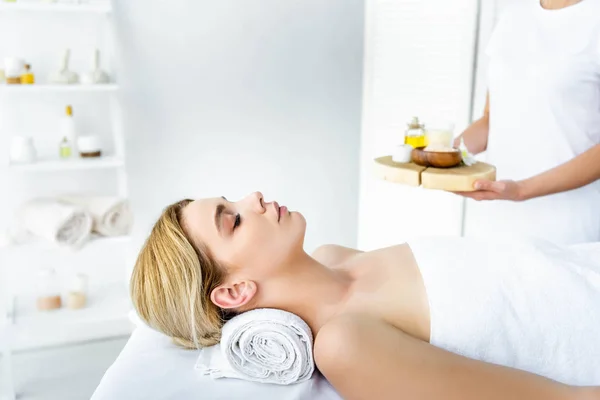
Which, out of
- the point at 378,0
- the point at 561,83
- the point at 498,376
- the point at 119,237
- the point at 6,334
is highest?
the point at 378,0

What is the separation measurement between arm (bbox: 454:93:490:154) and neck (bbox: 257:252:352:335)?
862 mm

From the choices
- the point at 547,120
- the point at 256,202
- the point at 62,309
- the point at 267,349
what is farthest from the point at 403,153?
the point at 62,309

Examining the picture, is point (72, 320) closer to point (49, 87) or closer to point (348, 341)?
point (49, 87)

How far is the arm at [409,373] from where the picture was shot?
39.4 inches

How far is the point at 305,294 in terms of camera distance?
4.22 ft

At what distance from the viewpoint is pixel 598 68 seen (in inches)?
61.4

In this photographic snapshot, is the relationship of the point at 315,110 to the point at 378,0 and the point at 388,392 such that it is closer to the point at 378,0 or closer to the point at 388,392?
the point at 378,0

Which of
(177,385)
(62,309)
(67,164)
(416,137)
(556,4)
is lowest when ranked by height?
(62,309)

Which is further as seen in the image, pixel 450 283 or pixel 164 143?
pixel 164 143

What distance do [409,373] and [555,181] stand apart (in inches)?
32.4

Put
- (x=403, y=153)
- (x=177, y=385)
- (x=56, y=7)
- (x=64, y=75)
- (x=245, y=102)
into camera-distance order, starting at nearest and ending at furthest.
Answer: (x=177, y=385) < (x=403, y=153) < (x=56, y=7) < (x=64, y=75) < (x=245, y=102)

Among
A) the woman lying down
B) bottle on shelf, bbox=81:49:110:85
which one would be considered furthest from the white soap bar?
bottle on shelf, bbox=81:49:110:85

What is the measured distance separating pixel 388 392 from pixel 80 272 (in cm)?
199

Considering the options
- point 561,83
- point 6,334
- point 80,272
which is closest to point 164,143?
point 80,272
